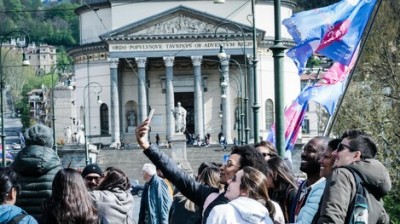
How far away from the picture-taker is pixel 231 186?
7.58m

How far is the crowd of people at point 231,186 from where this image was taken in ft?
23.9

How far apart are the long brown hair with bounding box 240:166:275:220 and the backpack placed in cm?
59

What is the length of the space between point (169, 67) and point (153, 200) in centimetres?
6106

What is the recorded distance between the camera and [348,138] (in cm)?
776

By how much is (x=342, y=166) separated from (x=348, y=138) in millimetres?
309

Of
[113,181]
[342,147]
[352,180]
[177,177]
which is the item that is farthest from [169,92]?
[352,180]

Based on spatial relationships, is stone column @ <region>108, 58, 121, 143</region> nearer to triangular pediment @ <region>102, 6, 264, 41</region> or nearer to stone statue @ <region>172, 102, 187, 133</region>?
triangular pediment @ <region>102, 6, 264, 41</region>

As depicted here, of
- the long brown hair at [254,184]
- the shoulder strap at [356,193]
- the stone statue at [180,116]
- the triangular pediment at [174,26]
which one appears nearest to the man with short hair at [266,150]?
the long brown hair at [254,184]

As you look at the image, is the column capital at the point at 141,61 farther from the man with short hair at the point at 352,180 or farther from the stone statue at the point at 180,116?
the man with short hair at the point at 352,180

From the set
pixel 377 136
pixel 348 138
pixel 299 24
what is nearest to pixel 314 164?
Answer: pixel 348 138

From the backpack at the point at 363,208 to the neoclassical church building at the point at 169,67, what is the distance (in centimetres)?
6267

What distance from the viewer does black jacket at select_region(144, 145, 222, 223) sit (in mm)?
8594

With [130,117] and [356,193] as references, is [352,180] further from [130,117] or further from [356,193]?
[130,117]

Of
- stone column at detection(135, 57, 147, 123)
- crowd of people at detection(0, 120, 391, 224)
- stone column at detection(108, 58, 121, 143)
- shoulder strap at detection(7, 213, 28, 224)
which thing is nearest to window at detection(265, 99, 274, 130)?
stone column at detection(135, 57, 147, 123)
